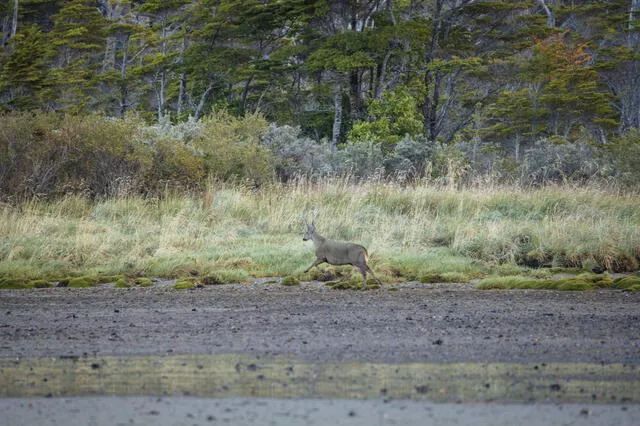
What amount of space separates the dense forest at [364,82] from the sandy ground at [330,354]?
11.9m

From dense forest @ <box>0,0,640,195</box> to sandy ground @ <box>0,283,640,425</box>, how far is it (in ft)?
39.0

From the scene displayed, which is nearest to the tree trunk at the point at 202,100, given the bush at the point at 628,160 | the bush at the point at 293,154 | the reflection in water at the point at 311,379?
the bush at the point at 293,154

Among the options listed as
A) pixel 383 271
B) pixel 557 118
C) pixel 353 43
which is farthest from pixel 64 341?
pixel 557 118

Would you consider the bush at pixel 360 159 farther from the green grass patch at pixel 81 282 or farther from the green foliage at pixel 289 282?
the green grass patch at pixel 81 282

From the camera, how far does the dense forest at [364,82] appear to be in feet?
90.2

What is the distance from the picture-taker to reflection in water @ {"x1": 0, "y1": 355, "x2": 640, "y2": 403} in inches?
258

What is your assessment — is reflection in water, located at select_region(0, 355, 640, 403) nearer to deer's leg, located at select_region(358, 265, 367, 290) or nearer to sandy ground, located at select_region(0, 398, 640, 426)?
sandy ground, located at select_region(0, 398, 640, 426)

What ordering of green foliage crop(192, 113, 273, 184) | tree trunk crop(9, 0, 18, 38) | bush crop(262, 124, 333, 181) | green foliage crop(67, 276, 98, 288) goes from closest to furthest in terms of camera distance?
green foliage crop(67, 276, 98, 288) < green foliage crop(192, 113, 273, 184) < bush crop(262, 124, 333, 181) < tree trunk crop(9, 0, 18, 38)

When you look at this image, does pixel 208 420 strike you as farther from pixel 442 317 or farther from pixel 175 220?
pixel 175 220

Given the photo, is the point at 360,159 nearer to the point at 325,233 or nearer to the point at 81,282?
the point at 325,233

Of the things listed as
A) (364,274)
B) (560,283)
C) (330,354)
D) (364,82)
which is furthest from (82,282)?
(364,82)

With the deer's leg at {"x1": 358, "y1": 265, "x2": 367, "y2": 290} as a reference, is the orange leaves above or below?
above

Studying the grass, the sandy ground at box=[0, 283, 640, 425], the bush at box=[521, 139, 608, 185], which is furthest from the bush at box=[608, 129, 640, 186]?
the sandy ground at box=[0, 283, 640, 425]

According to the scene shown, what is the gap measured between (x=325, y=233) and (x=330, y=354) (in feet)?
30.0
